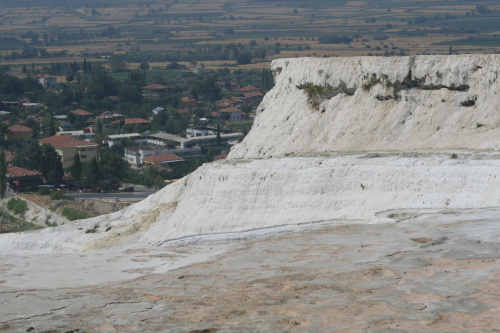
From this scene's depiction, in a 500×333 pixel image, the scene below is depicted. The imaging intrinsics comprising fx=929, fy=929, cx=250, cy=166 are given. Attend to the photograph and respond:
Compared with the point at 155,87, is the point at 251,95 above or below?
below

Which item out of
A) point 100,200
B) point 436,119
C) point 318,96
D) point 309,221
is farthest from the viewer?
point 100,200

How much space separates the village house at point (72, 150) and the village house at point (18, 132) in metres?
13.2

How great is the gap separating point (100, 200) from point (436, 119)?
108 ft

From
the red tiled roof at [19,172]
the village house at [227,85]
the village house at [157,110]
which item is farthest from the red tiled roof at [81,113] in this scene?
the red tiled roof at [19,172]

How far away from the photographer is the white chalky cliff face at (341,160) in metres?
20.1

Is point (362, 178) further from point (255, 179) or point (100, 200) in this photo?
point (100, 200)

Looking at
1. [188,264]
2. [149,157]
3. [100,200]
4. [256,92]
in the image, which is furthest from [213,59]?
[188,264]

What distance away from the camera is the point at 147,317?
42.2ft

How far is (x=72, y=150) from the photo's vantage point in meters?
74.2

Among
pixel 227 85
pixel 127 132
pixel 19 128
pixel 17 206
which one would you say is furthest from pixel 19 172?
pixel 227 85

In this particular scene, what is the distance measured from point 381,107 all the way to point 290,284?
13.9 metres

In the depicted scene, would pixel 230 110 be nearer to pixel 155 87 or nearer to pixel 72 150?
pixel 155 87

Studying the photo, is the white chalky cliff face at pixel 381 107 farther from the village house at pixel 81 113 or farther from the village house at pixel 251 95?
the village house at pixel 251 95

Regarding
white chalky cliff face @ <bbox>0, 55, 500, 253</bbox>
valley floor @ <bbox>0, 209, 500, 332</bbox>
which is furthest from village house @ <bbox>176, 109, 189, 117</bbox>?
valley floor @ <bbox>0, 209, 500, 332</bbox>
